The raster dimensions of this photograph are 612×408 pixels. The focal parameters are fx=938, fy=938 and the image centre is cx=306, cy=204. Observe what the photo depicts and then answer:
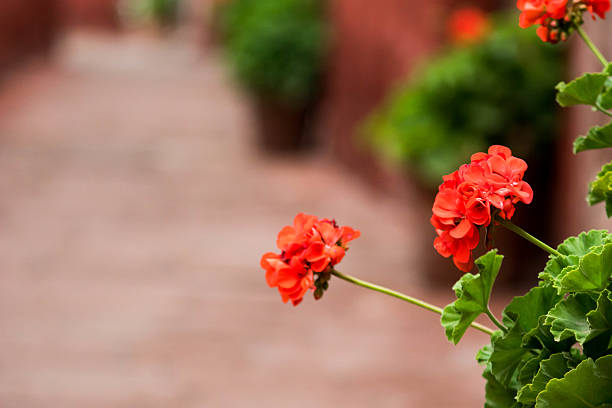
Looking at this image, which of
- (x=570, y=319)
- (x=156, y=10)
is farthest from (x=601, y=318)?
(x=156, y=10)

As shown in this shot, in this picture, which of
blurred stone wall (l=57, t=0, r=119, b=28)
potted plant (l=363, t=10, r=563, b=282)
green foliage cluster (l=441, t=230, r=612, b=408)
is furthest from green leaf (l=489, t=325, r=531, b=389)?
blurred stone wall (l=57, t=0, r=119, b=28)

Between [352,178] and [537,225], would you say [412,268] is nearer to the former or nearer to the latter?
[537,225]

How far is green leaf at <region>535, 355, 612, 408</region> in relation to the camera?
67cm

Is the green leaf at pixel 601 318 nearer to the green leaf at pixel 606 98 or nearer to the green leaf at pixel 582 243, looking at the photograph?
the green leaf at pixel 582 243

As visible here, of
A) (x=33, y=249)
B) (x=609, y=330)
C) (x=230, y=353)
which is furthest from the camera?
(x=33, y=249)

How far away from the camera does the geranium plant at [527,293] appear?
69cm

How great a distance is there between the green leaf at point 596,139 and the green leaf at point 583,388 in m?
0.24

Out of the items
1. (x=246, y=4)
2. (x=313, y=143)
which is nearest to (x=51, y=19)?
(x=246, y=4)

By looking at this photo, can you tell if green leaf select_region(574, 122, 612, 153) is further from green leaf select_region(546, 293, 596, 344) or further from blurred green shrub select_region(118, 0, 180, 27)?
blurred green shrub select_region(118, 0, 180, 27)

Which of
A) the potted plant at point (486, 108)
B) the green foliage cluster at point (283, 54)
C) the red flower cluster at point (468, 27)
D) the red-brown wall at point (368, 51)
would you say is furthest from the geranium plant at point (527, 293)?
the green foliage cluster at point (283, 54)

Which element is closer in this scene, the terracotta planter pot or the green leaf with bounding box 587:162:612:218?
the green leaf with bounding box 587:162:612:218

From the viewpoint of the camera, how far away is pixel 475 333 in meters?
3.41

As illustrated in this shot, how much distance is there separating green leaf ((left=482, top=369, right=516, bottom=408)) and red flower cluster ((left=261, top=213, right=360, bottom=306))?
0.17 m

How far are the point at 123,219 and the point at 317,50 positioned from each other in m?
2.23
